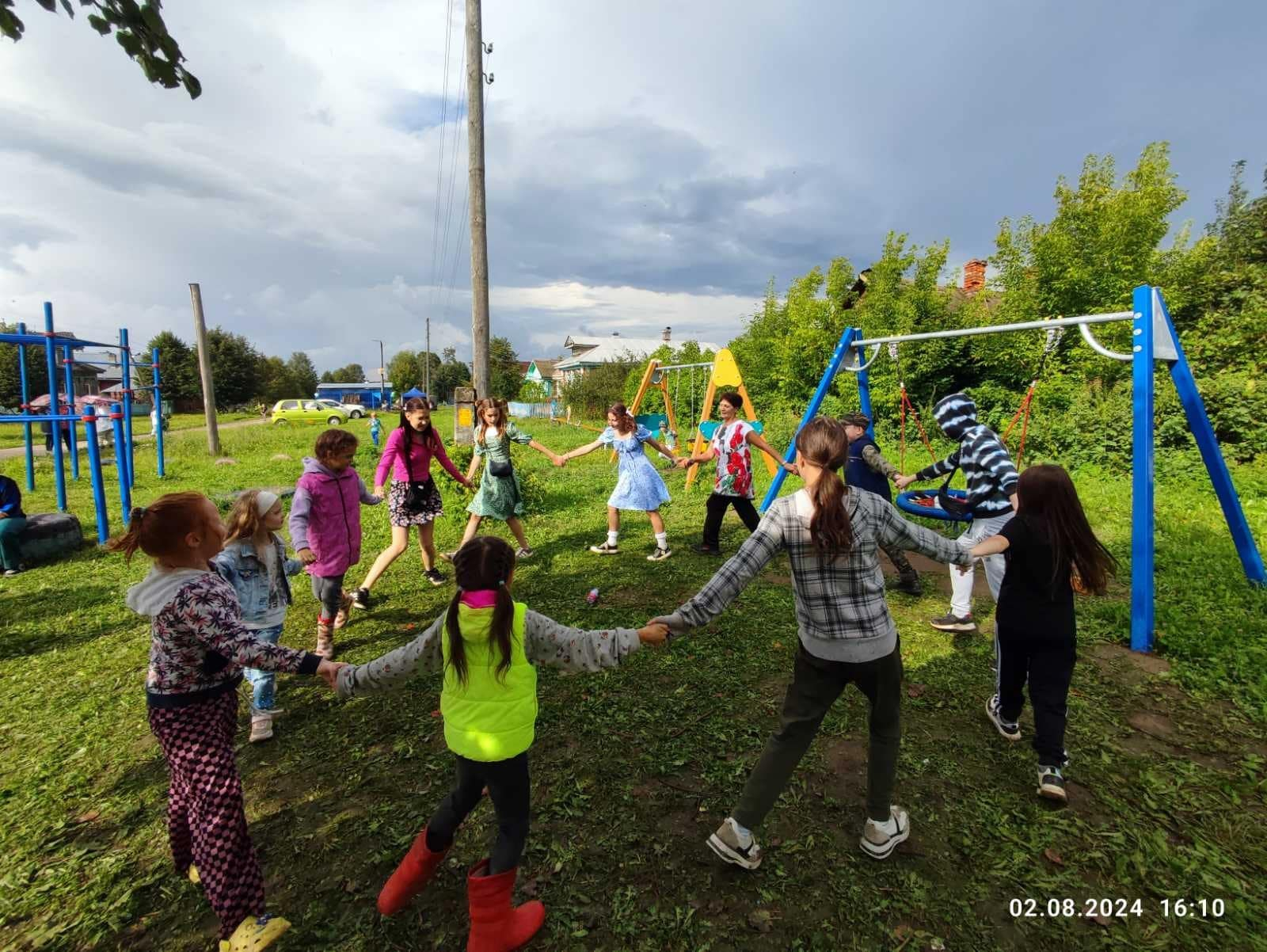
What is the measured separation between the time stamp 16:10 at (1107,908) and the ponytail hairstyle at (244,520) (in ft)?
12.2

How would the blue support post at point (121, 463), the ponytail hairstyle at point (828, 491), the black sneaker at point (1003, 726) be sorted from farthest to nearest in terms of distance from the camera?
1. the blue support post at point (121, 463)
2. the black sneaker at point (1003, 726)
3. the ponytail hairstyle at point (828, 491)

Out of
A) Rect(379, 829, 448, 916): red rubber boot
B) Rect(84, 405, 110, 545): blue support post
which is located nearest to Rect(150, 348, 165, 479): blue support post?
Rect(84, 405, 110, 545): blue support post

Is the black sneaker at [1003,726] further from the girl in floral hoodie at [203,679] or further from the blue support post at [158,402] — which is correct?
the blue support post at [158,402]

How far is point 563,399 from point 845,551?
32.4 m

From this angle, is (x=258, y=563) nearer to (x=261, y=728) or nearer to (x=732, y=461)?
(x=261, y=728)

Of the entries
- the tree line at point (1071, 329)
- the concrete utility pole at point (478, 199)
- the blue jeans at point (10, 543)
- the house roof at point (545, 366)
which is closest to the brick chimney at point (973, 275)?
the tree line at point (1071, 329)

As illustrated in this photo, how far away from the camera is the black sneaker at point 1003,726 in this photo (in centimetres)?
334

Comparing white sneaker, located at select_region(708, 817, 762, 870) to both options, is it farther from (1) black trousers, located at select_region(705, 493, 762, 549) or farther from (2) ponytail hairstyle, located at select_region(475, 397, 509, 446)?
(2) ponytail hairstyle, located at select_region(475, 397, 509, 446)

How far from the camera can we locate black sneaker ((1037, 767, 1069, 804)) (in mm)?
2801

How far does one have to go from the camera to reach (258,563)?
10.3ft

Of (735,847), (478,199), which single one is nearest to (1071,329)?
(478,199)

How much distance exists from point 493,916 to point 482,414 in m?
4.90

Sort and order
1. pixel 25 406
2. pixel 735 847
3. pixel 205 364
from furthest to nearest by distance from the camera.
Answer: pixel 205 364
pixel 25 406
pixel 735 847

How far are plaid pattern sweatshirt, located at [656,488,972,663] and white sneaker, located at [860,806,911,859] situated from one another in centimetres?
82
